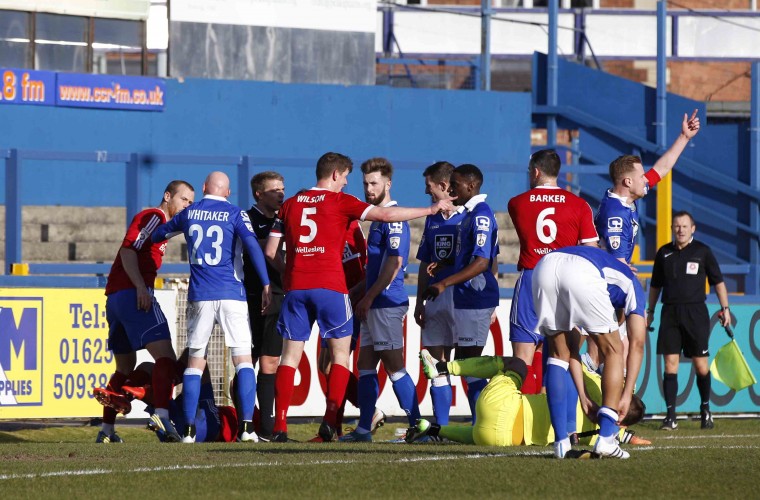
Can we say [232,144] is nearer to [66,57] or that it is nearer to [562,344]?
[66,57]

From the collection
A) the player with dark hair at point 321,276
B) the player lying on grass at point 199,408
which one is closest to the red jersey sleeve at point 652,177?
the player with dark hair at point 321,276

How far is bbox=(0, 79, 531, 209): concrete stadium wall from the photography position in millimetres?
22781

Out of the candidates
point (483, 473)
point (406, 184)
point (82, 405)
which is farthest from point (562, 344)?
point (406, 184)

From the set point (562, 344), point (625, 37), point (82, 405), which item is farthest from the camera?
point (625, 37)

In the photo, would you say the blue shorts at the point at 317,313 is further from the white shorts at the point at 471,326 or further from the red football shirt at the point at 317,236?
the white shorts at the point at 471,326

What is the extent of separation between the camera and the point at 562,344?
30.1 feet

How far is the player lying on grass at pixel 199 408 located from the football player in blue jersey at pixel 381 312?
38.4 inches

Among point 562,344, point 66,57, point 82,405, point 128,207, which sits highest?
point 66,57

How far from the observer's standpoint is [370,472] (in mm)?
8516

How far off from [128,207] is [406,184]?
9.35 metres

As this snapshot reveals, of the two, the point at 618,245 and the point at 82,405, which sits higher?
the point at 618,245

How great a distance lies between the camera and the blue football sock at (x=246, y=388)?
1159 cm

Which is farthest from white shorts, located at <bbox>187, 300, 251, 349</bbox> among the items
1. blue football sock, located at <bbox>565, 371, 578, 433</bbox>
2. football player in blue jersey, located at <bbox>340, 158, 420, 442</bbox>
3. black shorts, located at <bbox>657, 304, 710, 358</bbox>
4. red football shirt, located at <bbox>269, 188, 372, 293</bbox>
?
black shorts, located at <bbox>657, 304, 710, 358</bbox>

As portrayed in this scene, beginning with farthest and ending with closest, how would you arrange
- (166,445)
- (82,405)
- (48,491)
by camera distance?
(82,405)
(166,445)
(48,491)
